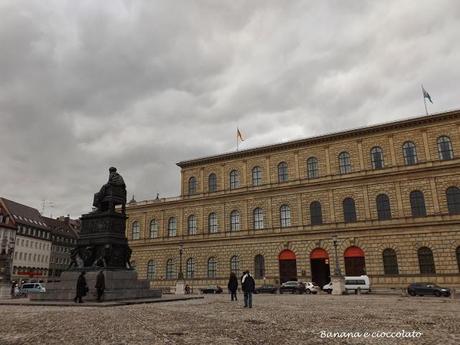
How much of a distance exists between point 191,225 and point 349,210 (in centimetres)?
2062

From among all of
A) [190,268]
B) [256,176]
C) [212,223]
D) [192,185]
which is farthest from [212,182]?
[190,268]

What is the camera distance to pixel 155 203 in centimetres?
5362

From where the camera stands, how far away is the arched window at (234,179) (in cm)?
4881

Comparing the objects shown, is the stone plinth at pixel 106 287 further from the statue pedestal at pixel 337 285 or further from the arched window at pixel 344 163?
the arched window at pixel 344 163

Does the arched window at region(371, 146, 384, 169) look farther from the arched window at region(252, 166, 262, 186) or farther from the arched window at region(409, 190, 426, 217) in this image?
the arched window at region(252, 166, 262, 186)

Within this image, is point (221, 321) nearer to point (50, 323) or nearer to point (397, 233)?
point (50, 323)

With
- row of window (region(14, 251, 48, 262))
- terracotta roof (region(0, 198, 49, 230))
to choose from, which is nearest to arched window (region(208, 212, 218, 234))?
row of window (region(14, 251, 48, 262))

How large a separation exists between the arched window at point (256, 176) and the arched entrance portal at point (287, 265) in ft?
30.9

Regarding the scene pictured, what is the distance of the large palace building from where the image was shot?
36438 millimetres

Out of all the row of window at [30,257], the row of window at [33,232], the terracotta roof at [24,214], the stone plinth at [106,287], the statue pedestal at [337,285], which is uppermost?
the terracotta roof at [24,214]

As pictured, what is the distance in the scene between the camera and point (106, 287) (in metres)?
18.3

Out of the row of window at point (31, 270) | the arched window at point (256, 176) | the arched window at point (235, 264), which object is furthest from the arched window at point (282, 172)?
the row of window at point (31, 270)

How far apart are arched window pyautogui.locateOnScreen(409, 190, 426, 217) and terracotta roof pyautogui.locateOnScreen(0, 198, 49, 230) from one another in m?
59.8

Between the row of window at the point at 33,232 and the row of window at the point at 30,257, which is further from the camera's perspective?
the row of window at the point at 33,232
